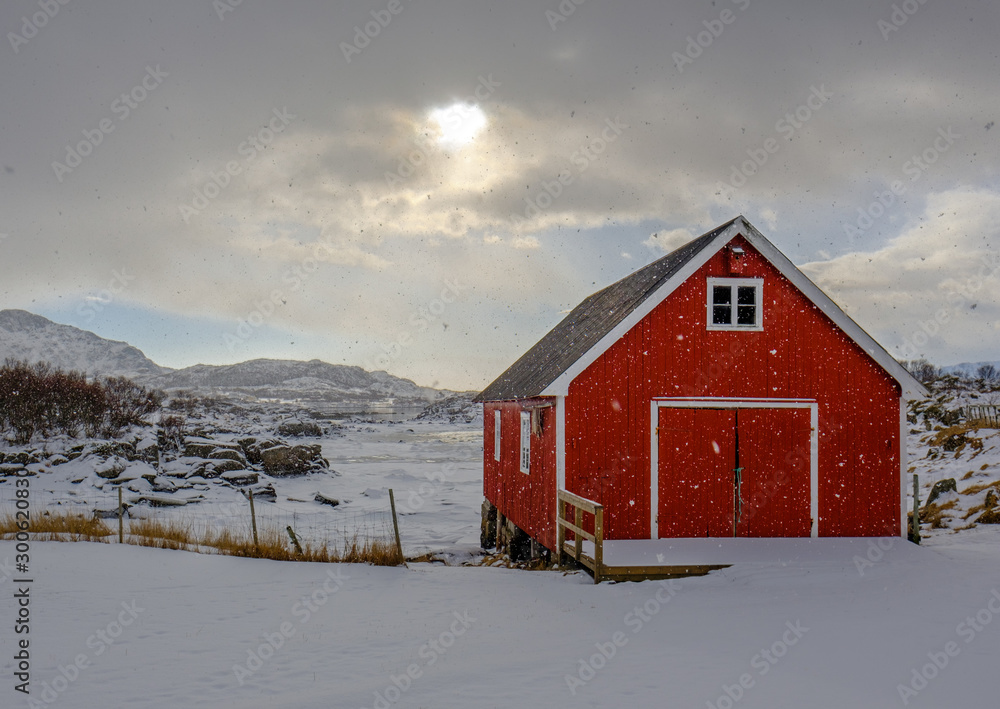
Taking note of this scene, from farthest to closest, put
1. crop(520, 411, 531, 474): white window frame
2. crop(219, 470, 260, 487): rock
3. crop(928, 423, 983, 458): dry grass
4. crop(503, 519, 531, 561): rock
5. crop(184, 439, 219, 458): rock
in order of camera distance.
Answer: crop(184, 439, 219, 458): rock → crop(219, 470, 260, 487): rock → crop(928, 423, 983, 458): dry grass → crop(503, 519, 531, 561): rock → crop(520, 411, 531, 474): white window frame

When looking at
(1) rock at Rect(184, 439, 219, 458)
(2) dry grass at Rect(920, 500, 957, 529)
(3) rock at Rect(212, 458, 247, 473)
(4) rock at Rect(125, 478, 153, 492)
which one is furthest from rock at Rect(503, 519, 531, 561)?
(1) rock at Rect(184, 439, 219, 458)

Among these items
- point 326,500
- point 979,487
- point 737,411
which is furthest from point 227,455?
point 979,487

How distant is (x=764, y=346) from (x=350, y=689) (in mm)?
10172

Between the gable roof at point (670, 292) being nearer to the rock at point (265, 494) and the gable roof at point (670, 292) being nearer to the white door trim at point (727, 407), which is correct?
the white door trim at point (727, 407)

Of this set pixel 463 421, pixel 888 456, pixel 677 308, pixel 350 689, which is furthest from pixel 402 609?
pixel 463 421

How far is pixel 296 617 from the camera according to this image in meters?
9.47

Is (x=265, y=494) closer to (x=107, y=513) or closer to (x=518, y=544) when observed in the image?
(x=107, y=513)

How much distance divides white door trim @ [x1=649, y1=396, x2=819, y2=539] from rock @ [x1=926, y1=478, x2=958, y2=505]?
8655 mm

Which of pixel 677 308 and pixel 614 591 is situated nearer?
pixel 614 591

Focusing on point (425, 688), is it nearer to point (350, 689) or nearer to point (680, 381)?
point (350, 689)

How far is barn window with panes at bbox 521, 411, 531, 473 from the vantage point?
15.7 meters

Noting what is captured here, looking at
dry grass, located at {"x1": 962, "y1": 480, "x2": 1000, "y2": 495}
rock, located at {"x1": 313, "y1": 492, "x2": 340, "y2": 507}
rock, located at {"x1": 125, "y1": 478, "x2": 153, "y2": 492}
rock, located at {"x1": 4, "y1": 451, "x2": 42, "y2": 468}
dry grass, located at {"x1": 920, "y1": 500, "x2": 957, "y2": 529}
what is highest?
dry grass, located at {"x1": 962, "y1": 480, "x2": 1000, "y2": 495}

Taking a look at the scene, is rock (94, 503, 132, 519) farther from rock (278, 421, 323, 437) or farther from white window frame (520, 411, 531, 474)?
rock (278, 421, 323, 437)

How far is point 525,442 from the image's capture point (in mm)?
16125
